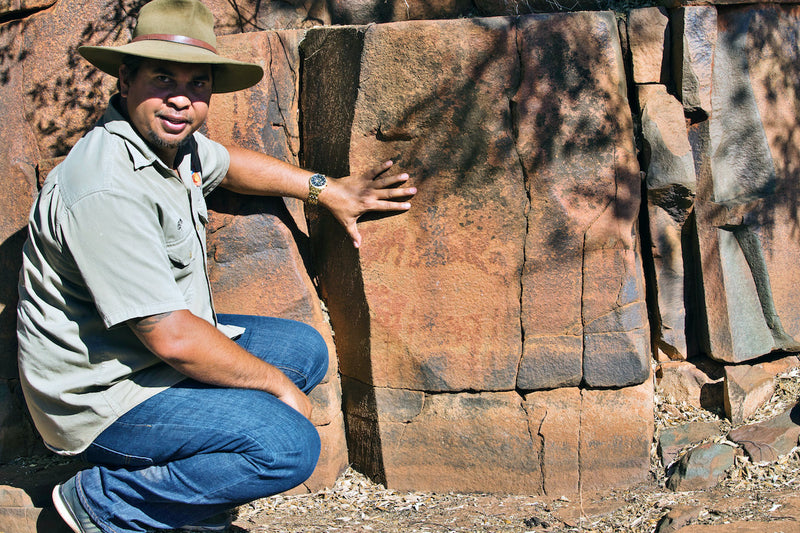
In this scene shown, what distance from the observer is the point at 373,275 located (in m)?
2.97

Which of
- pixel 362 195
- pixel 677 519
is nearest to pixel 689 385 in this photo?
pixel 677 519

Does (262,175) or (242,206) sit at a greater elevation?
(262,175)

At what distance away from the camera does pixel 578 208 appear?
9.45 ft

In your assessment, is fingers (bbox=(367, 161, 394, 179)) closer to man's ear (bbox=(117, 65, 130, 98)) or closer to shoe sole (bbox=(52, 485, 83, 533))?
man's ear (bbox=(117, 65, 130, 98))

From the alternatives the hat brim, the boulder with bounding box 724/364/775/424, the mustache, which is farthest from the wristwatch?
the boulder with bounding box 724/364/775/424

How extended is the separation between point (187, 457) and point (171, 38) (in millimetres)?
1289

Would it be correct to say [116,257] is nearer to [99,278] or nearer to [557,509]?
[99,278]

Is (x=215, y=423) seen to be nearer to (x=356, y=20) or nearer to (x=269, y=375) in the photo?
(x=269, y=375)

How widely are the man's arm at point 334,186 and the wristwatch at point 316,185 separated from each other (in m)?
0.02

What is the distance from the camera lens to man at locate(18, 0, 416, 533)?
2.10 metres

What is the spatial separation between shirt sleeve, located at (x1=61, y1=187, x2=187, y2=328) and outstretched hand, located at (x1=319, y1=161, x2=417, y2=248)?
0.92m

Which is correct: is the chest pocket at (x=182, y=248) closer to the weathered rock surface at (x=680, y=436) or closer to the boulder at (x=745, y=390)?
the weathered rock surface at (x=680, y=436)

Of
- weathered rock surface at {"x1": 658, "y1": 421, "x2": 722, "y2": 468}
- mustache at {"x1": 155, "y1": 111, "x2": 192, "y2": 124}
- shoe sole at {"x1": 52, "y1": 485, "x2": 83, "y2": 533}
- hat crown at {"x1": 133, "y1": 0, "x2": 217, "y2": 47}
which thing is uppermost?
hat crown at {"x1": 133, "y1": 0, "x2": 217, "y2": 47}

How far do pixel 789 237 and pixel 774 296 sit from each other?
270 millimetres
